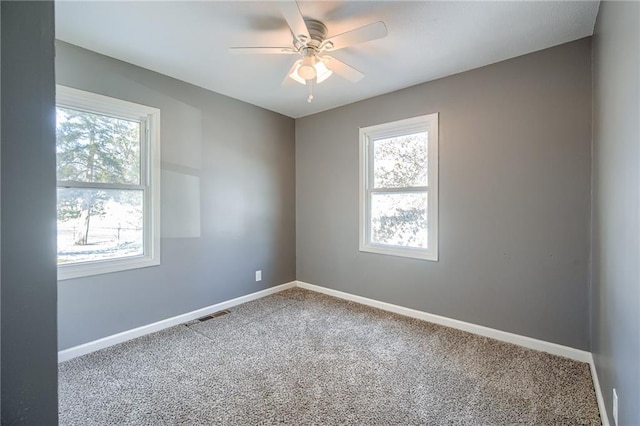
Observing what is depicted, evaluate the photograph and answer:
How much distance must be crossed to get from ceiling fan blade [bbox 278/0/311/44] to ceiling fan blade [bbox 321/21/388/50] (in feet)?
0.60

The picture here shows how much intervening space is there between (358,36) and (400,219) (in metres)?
1.99

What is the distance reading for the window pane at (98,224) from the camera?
2385mm

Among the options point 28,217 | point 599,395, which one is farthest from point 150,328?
point 599,395

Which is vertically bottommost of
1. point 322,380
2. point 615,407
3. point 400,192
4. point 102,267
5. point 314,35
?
point 322,380

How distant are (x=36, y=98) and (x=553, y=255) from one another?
3.10 m

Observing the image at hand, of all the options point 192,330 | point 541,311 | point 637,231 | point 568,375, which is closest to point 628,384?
point 637,231

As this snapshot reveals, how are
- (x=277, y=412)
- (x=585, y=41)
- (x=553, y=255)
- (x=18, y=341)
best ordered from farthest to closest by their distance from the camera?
1. (x=553, y=255)
2. (x=585, y=41)
3. (x=277, y=412)
4. (x=18, y=341)

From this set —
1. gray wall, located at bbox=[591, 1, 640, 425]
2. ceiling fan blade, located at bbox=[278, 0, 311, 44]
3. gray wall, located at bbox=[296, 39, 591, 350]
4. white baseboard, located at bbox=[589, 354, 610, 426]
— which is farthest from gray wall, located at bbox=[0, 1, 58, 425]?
gray wall, located at bbox=[296, 39, 591, 350]

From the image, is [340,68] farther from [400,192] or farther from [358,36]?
[400,192]

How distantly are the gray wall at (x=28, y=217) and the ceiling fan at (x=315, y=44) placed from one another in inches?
50.6

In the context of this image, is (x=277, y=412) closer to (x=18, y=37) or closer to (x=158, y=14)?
(x=18, y=37)

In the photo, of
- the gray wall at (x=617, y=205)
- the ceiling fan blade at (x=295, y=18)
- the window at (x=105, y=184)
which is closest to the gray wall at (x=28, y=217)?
the ceiling fan blade at (x=295, y=18)

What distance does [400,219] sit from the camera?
11.0ft

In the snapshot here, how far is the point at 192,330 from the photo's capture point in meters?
2.87
